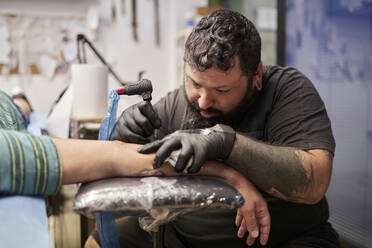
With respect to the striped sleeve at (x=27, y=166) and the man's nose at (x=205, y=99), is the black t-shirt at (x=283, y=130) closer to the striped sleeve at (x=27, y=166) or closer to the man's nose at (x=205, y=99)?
the man's nose at (x=205, y=99)

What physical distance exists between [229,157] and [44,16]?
8.26ft

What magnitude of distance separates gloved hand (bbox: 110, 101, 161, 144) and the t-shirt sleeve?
37 centimetres

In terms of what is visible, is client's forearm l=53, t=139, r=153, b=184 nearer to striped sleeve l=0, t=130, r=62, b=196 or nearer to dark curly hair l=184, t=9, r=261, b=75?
striped sleeve l=0, t=130, r=62, b=196

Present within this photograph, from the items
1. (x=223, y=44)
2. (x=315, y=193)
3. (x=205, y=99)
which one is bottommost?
(x=315, y=193)

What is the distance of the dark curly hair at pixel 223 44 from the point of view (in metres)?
1.00

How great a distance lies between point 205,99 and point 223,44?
17cm

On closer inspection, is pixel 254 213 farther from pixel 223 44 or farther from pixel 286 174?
pixel 223 44

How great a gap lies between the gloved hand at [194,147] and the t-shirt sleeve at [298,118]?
0.92ft

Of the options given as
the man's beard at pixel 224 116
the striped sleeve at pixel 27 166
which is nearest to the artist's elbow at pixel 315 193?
the man's beard at pixel 224 116

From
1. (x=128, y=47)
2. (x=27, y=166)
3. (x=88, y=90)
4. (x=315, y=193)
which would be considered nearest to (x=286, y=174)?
(x=315, y=193)

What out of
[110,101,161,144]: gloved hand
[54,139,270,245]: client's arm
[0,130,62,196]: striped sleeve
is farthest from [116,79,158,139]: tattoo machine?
[0,130,62,196]: striped sleeve

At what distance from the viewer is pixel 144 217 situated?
2.07ft

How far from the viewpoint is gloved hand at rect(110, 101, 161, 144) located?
0.90m

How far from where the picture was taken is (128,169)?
2.36 ft
